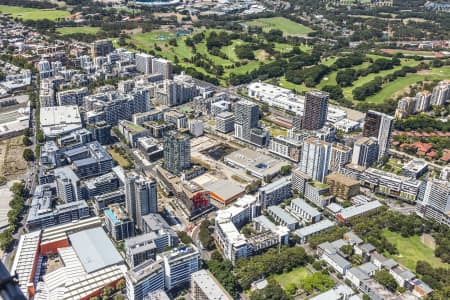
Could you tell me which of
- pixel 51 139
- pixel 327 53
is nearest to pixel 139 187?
pixel 51 139

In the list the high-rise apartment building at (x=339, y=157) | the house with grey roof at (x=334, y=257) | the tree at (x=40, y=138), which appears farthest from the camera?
the tree at (x=40, y=138)

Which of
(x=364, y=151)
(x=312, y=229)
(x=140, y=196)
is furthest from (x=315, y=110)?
(x=140, y=196)

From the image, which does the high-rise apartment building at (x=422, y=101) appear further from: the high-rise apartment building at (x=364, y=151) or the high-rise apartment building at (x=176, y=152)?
the high-rise apartment building at (x=176, y=152)

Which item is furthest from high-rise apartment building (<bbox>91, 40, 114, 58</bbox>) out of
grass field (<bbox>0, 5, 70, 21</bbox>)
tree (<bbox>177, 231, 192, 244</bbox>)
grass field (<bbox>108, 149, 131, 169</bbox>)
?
tree (<bbox>177, 231, 192, 244</bbox>)

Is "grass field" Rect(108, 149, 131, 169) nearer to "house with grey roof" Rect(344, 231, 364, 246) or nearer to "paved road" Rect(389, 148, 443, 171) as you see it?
"house with grey roof" Rect(344, 231, 364, 246)

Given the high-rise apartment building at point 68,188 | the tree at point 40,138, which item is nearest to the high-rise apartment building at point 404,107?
the high-rise apartment building at point 68,188

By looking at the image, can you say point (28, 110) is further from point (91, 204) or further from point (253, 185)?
point (253, 185)
